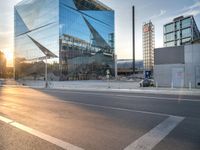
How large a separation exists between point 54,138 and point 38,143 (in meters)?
0.51

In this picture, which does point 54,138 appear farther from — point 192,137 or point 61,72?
point 61,72

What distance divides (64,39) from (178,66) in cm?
5358

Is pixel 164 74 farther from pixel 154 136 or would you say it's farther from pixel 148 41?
→ pixel 148 41

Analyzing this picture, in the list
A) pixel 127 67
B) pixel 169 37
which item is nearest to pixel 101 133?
pixel 169 37

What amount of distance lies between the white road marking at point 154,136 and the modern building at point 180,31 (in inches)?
3772

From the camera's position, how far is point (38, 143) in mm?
5203

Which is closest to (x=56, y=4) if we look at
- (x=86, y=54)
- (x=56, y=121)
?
(x=86, y=54)

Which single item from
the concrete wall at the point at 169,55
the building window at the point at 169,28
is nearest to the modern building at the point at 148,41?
the building window at the point at 169,28

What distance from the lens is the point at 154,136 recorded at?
566 centimetres

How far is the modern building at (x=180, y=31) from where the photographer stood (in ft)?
317

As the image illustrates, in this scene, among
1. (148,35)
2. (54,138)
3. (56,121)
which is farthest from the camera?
(148,35)

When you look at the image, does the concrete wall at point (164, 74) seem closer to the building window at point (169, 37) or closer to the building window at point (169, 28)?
the building window at point (169, 37)

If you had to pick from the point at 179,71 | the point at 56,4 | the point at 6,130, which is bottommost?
the point at 6,130

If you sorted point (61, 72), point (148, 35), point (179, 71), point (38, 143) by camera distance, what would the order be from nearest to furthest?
point (38, 143) < point (179, 71) < point (61, 72) < point (148, 35)
